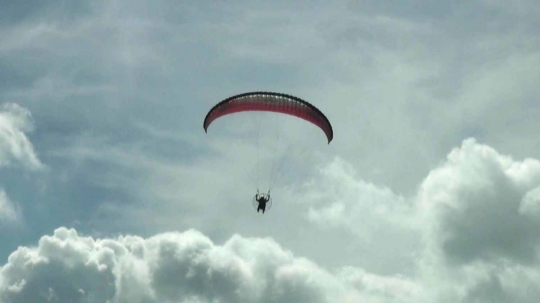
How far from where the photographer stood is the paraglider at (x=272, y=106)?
72312 millimetres

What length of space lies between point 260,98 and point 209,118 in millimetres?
7054

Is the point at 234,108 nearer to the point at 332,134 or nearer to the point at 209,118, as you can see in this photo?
the point at 209,118

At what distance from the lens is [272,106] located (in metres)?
72.9

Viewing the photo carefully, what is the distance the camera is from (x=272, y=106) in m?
72.9

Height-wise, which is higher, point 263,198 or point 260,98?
point 260,98

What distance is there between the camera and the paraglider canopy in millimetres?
72312

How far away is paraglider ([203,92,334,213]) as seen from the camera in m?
72.3

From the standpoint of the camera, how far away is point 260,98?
238 feet

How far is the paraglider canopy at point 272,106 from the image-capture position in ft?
237

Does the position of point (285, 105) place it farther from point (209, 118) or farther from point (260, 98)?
point (209, 118)

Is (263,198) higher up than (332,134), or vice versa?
(332,134)

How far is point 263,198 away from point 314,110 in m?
11.8

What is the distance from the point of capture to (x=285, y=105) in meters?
72.8

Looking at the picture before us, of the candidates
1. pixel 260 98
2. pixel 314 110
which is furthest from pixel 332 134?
pixel 260 98
